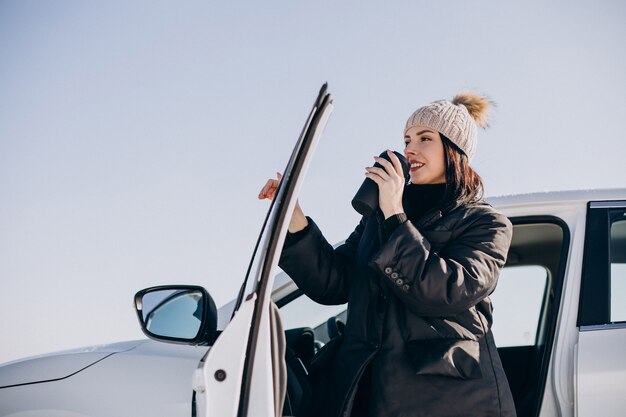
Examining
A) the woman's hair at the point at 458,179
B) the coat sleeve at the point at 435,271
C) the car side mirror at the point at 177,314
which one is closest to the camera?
the coat sleeve at the point at 435,271

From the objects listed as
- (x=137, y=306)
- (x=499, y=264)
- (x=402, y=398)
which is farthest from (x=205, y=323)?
(x=499, y=264)

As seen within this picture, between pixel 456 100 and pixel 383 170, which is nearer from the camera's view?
pixel 383 170

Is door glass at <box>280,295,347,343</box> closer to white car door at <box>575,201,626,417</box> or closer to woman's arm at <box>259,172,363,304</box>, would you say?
woman's arm at <box>259,172,363,304</box>

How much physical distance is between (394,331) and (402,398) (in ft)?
0.65

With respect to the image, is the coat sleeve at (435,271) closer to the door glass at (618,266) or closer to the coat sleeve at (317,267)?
the coat sleeve at (317,267)

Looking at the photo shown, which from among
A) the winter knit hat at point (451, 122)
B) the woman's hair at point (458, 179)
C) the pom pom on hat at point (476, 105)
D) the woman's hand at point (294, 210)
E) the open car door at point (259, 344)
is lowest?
the open car door at point (259, 344)

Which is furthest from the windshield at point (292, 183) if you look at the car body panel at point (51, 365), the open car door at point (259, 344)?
the car body panel at point (51, 365)

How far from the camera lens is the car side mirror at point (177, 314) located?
6.20ft

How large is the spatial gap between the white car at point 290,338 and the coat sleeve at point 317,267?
170 mm

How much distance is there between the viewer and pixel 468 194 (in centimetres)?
218

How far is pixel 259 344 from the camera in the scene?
1438mm

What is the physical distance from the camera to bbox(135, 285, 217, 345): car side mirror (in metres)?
1.89

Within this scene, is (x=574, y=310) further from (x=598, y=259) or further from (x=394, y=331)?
(x=394, y=331)

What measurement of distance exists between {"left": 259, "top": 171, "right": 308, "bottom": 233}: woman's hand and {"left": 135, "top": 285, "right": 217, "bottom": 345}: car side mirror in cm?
39
